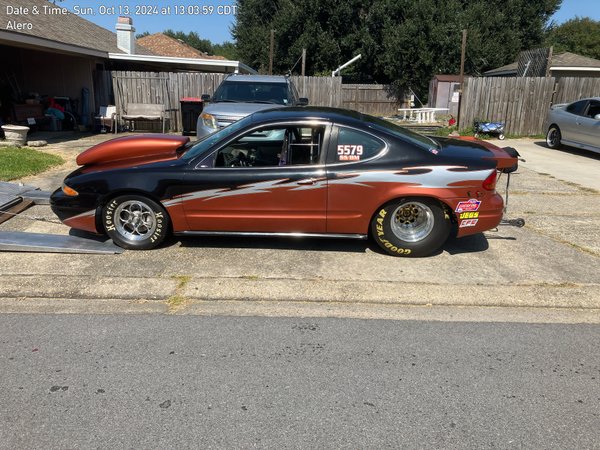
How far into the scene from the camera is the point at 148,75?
55.9 feet

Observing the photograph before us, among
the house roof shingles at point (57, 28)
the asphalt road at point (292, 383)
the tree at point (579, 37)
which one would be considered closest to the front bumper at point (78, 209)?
the asphalt road at point (292, 383)

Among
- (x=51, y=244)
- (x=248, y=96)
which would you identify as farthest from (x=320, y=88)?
(x=51, y=244)

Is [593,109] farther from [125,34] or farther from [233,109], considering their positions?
[125,34]

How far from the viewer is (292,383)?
3148 millimetres

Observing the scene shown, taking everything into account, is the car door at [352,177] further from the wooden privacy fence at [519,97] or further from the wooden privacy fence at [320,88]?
the wooden privacy fence at [320,88]

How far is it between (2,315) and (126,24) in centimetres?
2018

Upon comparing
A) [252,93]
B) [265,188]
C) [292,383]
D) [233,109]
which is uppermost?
[252,93]

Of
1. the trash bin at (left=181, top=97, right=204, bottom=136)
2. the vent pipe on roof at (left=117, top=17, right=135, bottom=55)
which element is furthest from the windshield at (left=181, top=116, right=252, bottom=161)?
the vent pipe on roof at (left=117, top=17, right=135, bottom=55)

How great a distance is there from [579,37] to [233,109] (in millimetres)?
53907

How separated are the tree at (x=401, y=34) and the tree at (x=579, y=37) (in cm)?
1701

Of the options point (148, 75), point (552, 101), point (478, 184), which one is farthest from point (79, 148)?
point (552, 101)

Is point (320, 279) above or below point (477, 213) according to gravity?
below

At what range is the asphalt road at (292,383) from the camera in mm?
2676

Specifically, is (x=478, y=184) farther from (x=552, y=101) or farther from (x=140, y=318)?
(x=552, y=101)
